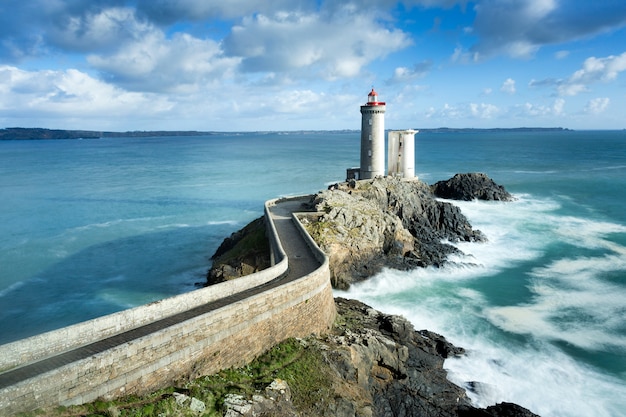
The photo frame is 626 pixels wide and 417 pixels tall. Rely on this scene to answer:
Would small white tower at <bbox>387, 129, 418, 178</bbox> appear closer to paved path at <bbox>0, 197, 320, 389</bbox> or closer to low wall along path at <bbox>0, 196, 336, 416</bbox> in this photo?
paved path at <bbox>0, 197, 320, 389</bbox>

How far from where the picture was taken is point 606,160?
9100 centimetres

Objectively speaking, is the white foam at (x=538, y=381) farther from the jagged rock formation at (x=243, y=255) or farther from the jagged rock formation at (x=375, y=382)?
the jagged rock formation at (x=243, y=255)

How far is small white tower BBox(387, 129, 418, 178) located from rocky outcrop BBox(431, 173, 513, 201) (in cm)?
670

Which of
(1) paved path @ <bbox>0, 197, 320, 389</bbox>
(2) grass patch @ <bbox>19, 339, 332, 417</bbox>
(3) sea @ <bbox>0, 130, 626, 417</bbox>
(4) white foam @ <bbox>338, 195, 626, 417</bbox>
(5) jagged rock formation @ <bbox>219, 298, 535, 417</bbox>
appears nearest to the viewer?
(2) grass patch @ <bbox>19, 339, 332, 417</bbox>

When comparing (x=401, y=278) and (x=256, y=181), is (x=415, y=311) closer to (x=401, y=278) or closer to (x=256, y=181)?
(x=401, y=278)

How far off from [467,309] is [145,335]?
53.7ft

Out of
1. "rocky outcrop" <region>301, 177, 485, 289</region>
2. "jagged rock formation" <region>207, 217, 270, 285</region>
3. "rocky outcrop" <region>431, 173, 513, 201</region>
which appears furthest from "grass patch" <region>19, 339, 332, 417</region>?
"rocky outcrop" <region>431, 173, 513, 201</region>

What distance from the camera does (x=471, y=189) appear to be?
4872 centimetres

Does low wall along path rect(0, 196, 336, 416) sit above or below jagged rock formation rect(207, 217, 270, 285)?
above

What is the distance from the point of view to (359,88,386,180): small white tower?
39.0 m

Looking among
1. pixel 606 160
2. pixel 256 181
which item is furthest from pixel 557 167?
pixel 256 181

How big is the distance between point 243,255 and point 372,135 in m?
19.2

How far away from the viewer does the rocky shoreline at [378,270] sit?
13.9 metres

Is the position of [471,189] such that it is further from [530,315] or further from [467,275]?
[530,315]
